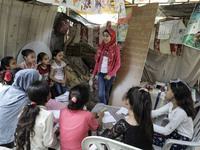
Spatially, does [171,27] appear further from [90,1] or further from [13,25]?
[13,25]

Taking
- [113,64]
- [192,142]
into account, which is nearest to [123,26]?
[113,64]

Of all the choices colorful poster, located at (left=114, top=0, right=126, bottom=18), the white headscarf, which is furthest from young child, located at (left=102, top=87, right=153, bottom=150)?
colorful poster, located at (left=114, top=0, right=126, bottom=18)

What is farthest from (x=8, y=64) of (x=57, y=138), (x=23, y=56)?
(x=57, y=138)

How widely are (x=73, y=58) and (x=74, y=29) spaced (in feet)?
3.05

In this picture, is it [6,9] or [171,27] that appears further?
[171,27]

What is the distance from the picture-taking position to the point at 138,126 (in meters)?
1.15

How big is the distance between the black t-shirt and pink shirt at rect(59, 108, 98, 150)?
0.76ft

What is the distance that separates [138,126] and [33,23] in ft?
9.59

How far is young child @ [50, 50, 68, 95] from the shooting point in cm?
310

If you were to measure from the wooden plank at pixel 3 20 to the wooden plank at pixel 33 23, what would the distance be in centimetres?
48

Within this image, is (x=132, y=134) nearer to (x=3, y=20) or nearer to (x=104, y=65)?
(x=104, y=65)

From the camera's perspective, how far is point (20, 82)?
1491mm

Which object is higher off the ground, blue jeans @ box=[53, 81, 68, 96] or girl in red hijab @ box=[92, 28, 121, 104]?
girl in red hijab @ box=[92, 28, 121, 104]

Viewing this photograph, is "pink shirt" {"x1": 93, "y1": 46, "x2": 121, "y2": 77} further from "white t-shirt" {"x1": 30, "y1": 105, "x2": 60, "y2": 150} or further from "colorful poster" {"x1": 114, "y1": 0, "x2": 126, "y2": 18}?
"white t-shirt" {"x1": 30, "y1": 105, "x2": 60, "y2": 150}
